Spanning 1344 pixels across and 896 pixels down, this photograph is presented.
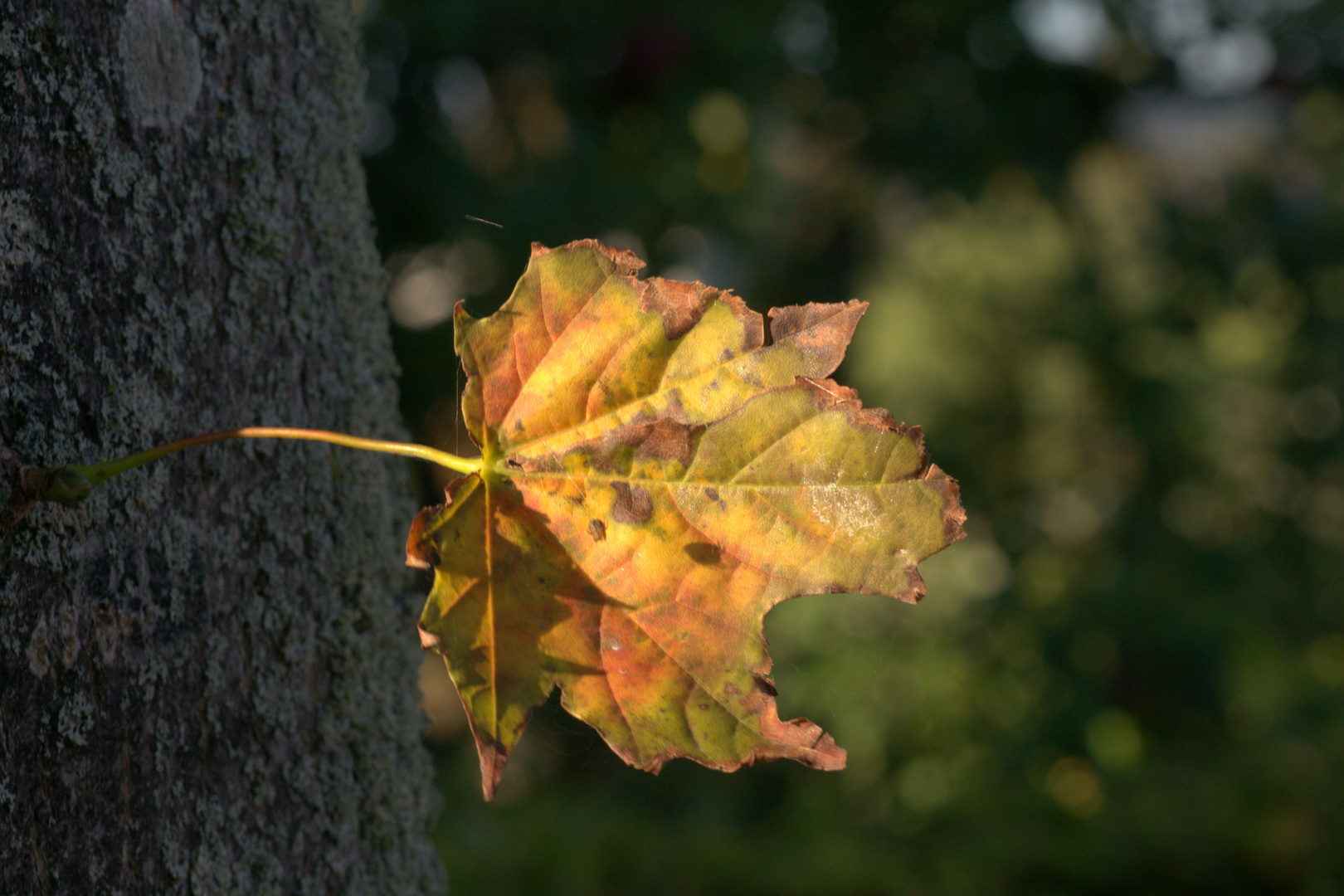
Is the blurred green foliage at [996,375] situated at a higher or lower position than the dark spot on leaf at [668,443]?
lower

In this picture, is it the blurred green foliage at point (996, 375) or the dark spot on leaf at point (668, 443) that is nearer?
the dark spot on leaf at point (668, 443)

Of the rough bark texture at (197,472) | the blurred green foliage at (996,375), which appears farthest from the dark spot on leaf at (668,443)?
the blurred green foliage at (996,375)

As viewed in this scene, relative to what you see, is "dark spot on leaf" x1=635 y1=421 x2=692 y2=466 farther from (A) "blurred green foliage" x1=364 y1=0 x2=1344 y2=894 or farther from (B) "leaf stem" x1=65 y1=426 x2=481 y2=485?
(A) "blurred green foliage" x1=364 y1=0 x2=1344 y2=894

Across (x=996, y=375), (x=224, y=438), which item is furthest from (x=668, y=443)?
(x=996, y=375)

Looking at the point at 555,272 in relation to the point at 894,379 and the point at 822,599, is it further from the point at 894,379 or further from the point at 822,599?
the point at 894,379

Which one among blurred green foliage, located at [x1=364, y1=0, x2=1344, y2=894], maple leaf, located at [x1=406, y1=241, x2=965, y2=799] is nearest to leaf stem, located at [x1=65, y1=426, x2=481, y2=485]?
maple leaf, located at [x1=406, y1=241, x2=965, y2=799]

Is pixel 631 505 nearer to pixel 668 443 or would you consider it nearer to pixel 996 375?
pixel 668 443

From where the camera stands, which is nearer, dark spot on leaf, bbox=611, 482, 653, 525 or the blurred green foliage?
dark spot on leaf, bbox=611, 482, 653, 525

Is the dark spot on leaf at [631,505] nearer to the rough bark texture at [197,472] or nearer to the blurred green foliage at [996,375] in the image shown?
the rough bark texture at [197,472]
